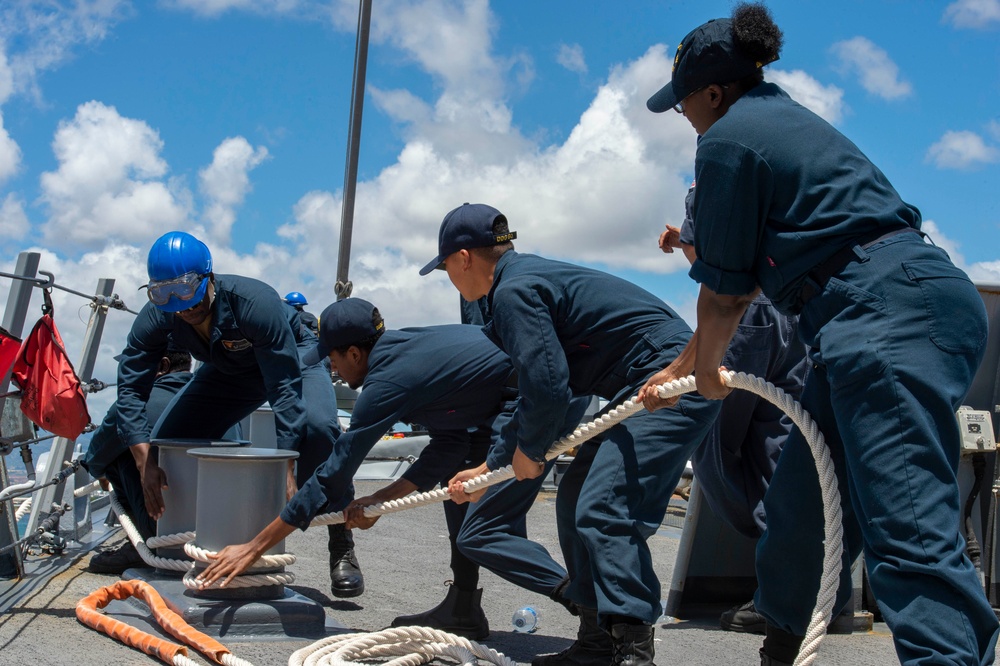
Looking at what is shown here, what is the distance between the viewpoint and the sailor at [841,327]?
213 centimetres

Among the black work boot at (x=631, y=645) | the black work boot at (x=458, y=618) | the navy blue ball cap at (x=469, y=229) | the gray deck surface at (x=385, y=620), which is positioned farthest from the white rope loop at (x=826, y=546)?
the black work boot at (x=458, y=618)

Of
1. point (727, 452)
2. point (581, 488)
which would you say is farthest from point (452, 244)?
point (727, 452)

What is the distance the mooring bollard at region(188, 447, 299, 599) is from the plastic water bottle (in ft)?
3.47

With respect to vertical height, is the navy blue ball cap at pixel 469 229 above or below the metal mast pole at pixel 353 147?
below

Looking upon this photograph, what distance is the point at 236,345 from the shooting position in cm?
470

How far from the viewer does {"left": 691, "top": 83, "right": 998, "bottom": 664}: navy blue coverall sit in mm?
2125

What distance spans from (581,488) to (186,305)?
210 cm

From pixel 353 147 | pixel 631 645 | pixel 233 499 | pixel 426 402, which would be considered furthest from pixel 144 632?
pixel 353 147

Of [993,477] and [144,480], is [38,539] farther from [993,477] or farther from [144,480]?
[993,477]

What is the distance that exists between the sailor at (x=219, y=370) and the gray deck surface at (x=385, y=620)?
36 cm

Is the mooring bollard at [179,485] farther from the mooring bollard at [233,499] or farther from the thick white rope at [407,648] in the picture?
the thick white rope at [407,648]

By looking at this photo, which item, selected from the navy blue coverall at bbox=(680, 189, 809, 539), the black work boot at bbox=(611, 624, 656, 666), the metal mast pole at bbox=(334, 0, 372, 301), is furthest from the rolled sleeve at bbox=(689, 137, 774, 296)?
the metal mast pole at bbox=(334, 0, 372, 301)

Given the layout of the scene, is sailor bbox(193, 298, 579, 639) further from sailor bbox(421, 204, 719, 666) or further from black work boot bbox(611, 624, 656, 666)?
black work boot bbox(611, 624, 656, 666)

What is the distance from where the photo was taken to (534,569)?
371 cm
